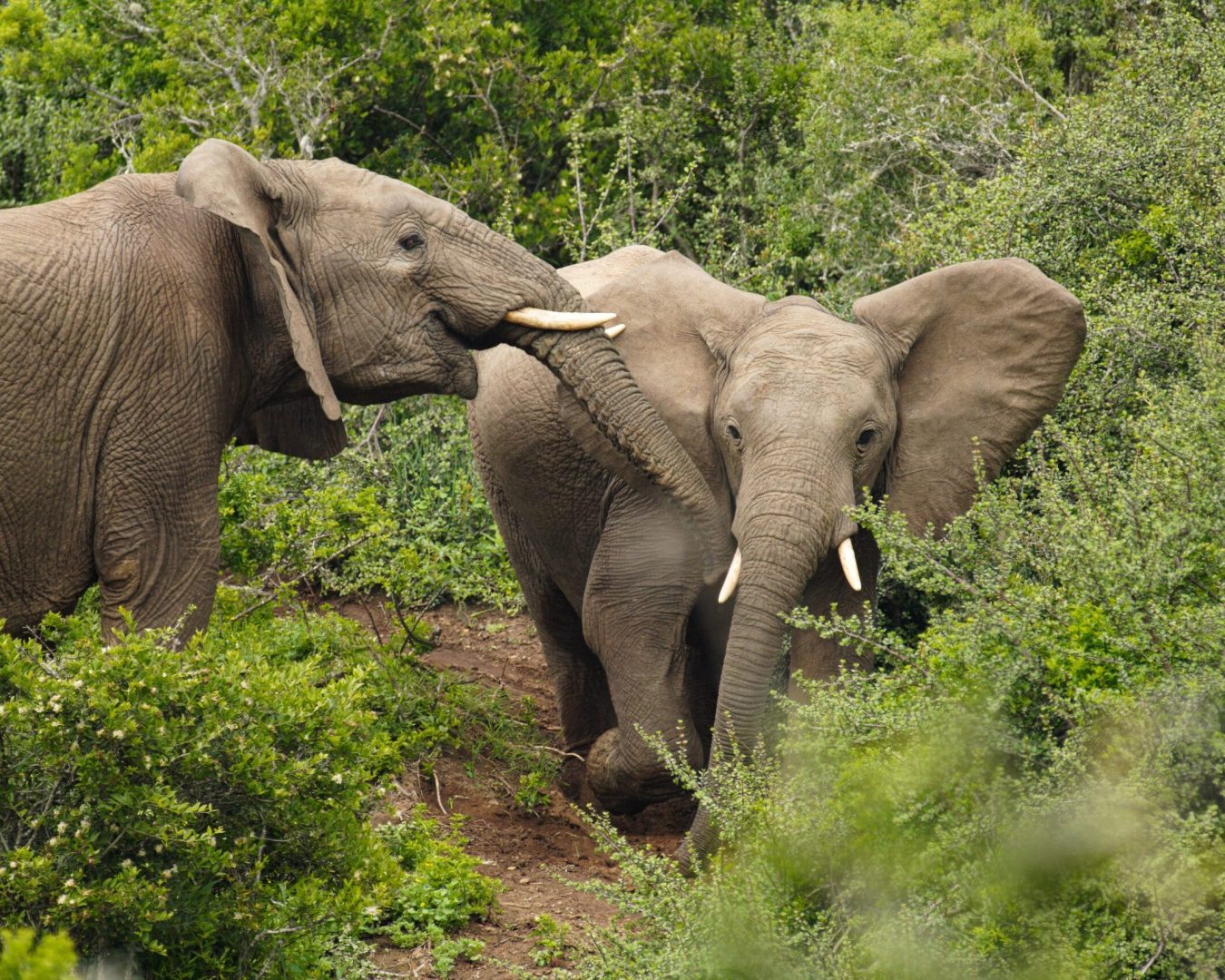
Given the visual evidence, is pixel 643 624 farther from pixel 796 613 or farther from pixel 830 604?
pixel 796 613

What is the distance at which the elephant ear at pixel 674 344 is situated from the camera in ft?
22.5

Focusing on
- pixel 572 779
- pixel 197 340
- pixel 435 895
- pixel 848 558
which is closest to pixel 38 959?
pixel 197 340

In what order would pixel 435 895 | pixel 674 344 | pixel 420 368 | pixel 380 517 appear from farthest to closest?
pixel 380 517 → pixel 674 344 → pixel 420 368 → pixel 435 895

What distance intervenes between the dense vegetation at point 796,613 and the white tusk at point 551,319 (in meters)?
1.39

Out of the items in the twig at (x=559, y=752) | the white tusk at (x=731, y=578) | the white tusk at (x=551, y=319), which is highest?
the white tusk at (x=551, y=319)

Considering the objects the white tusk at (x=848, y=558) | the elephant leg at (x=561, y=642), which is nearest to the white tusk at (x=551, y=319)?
the white tusk at (x=848, y=558)

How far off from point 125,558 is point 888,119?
6.18m

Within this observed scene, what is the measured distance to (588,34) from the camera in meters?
12.0

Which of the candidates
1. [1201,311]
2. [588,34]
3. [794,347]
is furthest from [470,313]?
[588,34]

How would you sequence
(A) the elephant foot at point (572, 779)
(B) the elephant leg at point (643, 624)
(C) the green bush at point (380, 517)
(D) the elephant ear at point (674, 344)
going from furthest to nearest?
(C) the green bush at point (380, 517), (A) the elephant foot at point (572, 779), (B) the elephant leg at point (643, 624), (D) the elephant ear at point (674, 344)

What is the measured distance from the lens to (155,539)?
5.81 meters

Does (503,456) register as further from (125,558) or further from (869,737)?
(869,737)

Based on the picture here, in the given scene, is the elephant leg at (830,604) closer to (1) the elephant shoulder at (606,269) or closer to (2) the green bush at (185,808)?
(1) the elephant shoulder at (606,269)

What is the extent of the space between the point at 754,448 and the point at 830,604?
685 millimetres
